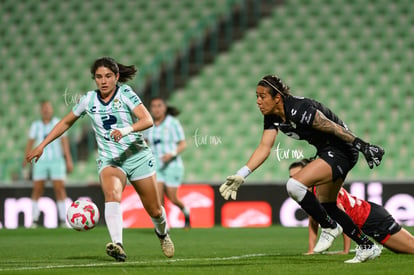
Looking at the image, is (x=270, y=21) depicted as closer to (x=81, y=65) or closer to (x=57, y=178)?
(x=81, y=65)

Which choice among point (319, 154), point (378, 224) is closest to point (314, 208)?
point (319, 154)

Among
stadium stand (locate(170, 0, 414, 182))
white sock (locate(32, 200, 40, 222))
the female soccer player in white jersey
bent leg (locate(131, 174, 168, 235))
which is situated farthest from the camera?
stadium stand (locate(170, 0, 414, 182))

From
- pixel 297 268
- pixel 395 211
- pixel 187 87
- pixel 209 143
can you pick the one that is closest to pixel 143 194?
pixel 297 268

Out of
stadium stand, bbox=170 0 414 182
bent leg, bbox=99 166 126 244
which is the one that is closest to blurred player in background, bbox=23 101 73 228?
stadium stand, bbox=170 0 414 182

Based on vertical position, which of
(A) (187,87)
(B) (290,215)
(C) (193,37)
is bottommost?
(B) (290,215)

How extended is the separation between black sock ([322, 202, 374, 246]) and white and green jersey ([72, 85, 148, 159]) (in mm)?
1985

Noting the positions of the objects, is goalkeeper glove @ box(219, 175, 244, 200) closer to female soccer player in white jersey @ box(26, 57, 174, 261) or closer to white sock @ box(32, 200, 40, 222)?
female soccer player in white jersey @ box(26, 57, 174, 261)

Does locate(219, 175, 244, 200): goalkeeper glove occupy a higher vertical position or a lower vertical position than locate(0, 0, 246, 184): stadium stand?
lower

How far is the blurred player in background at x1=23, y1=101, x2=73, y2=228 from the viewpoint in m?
14.3

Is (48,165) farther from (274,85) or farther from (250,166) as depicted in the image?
(274,85)

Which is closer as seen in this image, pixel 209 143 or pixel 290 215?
pixel 290 215

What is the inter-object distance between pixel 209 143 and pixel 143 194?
951 cm

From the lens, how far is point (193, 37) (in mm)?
20359

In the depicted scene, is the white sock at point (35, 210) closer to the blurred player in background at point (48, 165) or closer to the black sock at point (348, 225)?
the blurred player in background at point (48, 165)
